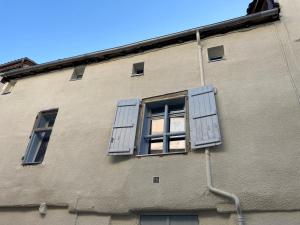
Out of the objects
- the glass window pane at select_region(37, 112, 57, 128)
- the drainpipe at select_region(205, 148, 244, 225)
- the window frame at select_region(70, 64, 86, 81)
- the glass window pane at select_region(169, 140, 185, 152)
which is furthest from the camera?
the window frame at select_region(70, 64, 86, 81)

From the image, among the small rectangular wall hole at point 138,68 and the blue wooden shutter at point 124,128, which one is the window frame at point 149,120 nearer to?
the blue wooden shutter at point 124,128

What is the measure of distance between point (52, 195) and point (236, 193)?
12.6 ft

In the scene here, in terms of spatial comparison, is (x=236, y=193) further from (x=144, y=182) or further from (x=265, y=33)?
(x=265, y=33)

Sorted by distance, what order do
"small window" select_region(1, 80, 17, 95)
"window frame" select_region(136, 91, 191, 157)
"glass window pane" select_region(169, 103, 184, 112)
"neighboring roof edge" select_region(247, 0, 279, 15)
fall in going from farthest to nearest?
"small window" select_region(1, 80, 17, 95)
"neighboring roof edge" select_region(247, 0, 279, 15)
"glass window pane" select_region(169, 103, 184, 112)
"window frame" select_region(136, 91, 191, 157)

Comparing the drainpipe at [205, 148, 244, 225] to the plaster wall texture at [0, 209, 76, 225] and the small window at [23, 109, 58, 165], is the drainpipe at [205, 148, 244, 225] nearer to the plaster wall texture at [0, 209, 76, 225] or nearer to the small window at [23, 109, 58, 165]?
the plaster wall texture at [0, 209, 76, 225]

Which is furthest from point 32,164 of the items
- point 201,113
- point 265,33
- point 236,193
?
point 265,33

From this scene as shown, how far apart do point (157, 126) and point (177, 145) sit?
780mm

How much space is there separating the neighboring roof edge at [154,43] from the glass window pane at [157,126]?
2.63 metres

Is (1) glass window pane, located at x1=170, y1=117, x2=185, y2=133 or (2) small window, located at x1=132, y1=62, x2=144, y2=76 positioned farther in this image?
(2) small window, located at x1=132, y1=62, x2=144, y2=76

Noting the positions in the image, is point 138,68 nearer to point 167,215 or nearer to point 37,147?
point 37,147

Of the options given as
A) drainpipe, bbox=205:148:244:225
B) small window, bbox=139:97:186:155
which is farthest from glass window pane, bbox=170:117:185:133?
drainpipe, bbox=205:148:244:225

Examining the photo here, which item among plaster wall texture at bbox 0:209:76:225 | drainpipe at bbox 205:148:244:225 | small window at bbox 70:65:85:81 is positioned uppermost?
small window at bbox 70:65:85:81

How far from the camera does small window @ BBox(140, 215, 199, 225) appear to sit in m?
4.48

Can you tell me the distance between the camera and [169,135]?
18.7 ft
